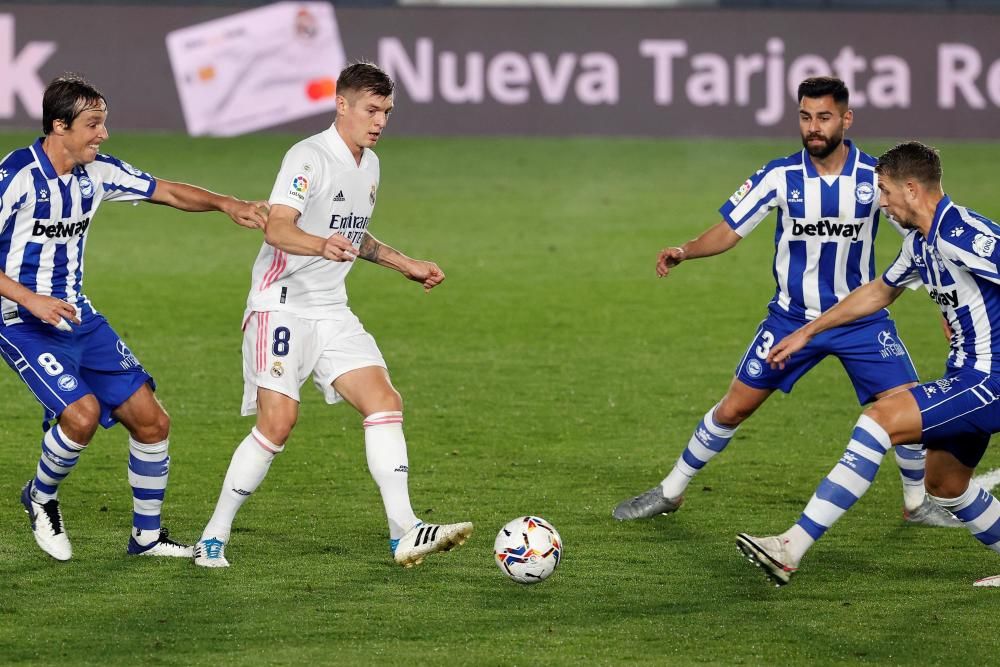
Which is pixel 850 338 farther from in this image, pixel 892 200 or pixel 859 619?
pixel 859 619

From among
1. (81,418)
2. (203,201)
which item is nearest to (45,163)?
(203,201)

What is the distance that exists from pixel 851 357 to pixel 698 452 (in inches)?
30.9

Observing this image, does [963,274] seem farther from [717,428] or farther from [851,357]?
[717,428]

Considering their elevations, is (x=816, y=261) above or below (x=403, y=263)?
below

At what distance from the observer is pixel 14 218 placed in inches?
235

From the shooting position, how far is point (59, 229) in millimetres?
6062

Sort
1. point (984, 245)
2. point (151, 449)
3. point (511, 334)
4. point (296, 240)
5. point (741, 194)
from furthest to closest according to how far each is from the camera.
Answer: point (511, 334) → point (741, 194) → point (151, 449) → point (296, 240) → point (984, 245)

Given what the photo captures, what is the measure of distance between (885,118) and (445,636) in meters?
14.5

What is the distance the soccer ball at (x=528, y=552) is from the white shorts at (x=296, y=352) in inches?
35.3

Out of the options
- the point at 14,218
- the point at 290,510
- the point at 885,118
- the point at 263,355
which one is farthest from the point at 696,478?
the point at 885,118

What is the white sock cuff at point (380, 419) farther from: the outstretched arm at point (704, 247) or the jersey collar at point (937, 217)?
the jersey collar at point (937, 217)

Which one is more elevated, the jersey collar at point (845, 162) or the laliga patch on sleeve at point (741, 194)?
the jersey collar at point (845, 162)

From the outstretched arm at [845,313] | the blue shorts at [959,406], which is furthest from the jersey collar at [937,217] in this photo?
the blue shorts at [959,406]

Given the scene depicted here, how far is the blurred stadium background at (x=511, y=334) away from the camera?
17.8 ft
